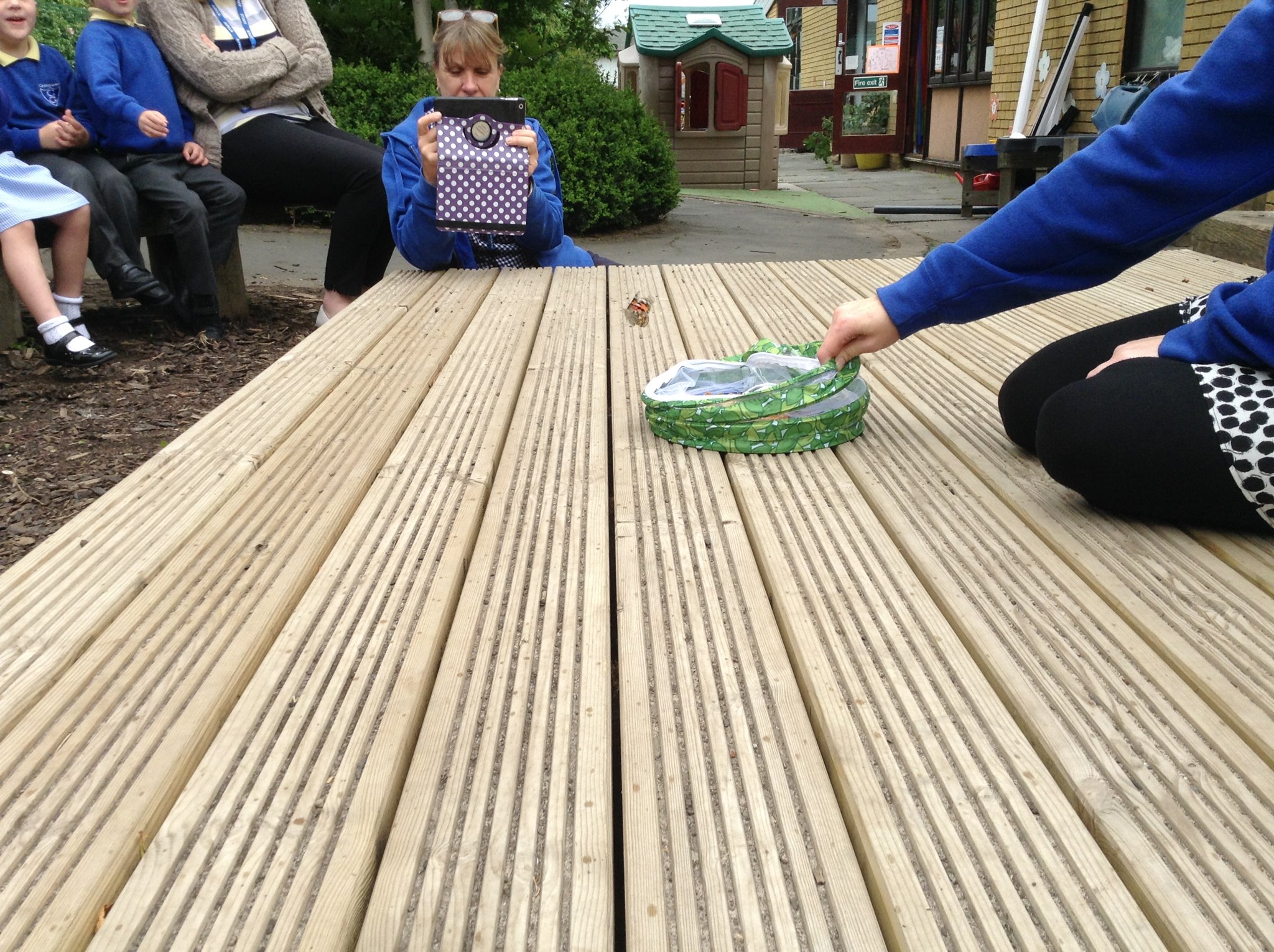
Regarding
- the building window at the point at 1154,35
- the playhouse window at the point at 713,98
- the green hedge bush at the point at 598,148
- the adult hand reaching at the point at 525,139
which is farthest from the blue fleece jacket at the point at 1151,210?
the playhouse window at the point at 713,98

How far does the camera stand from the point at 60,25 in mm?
6664

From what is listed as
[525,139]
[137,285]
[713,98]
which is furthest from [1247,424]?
[713,98]

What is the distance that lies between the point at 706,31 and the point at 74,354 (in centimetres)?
1011

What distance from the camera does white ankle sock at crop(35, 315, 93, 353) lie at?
3656 mm

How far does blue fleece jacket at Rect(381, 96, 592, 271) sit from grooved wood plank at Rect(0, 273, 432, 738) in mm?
1220

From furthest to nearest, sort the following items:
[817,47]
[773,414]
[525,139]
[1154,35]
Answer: [817,47] < [1154,35] < [525,139] < [773,414]

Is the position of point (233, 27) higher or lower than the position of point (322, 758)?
higher

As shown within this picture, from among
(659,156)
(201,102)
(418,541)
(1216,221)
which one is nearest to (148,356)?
(201,102)

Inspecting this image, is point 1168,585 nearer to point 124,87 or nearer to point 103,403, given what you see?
point 103,403

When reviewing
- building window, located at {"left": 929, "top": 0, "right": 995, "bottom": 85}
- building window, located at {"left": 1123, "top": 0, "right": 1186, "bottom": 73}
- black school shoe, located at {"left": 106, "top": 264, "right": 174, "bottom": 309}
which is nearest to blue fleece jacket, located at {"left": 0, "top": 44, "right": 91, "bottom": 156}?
black school shoe, located at {"left": 106, "top": 264, "right": 174, "bottom": 309}

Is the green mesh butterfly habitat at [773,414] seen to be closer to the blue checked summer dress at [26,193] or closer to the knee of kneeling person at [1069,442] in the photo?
the knee of kneeling person at [1069,442]

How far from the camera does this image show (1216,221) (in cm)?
369

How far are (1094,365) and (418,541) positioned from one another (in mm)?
1130

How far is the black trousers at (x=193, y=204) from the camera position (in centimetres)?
403
